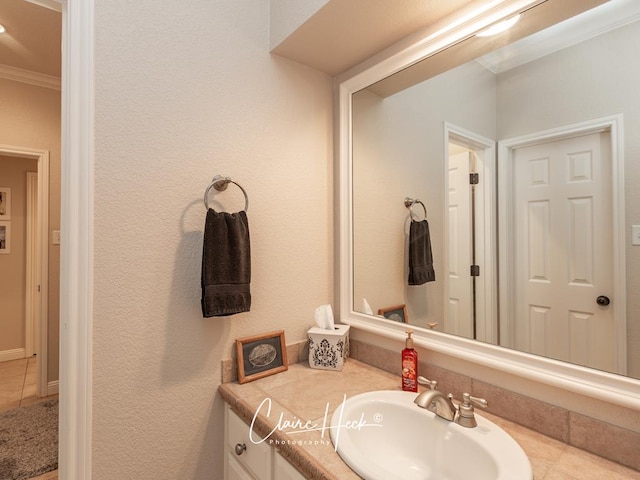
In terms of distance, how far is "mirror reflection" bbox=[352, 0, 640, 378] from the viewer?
810mm

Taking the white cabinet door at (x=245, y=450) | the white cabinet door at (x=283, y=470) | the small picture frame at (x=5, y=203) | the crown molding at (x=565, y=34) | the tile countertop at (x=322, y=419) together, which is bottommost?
the white cabinet door at (x=245, y=450)

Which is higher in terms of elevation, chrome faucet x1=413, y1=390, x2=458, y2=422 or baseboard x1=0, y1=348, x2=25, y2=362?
chrome faucet x1=413, y1=390, x2=458, y2=422

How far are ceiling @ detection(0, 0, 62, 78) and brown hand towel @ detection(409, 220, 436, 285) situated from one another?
1933mm

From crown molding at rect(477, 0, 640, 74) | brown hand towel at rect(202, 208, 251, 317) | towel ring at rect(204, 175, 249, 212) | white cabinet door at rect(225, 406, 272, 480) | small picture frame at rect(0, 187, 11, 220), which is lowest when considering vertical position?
white cabinet door at rect(225, 406, 272, 480)

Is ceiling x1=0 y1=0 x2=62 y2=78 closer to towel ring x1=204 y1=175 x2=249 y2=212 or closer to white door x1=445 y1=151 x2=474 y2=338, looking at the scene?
towel ring x1=204 y1=175 x2=249 y2=212

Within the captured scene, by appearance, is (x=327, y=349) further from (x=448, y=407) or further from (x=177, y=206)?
(x=177, y=206)

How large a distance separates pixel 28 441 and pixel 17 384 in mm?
1189


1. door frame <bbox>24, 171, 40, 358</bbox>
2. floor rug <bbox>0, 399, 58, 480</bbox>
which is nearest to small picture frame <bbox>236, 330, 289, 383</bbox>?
floor rug <bbox>0, 399, 58, 480</bbox>

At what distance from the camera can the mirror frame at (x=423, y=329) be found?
0.81 metres

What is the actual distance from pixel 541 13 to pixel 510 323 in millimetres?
908

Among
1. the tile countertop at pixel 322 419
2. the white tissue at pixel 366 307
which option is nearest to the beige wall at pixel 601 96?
the tile countertop at pixel 322 419

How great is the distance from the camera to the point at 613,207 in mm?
818

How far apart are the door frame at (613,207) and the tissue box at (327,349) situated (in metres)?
0.61

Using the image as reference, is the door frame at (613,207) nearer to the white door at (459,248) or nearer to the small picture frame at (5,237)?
the white door at (459,248)
